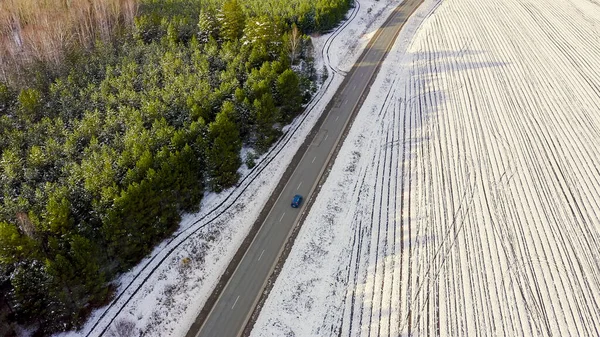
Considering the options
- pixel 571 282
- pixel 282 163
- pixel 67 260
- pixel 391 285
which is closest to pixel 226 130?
pixel 282 163

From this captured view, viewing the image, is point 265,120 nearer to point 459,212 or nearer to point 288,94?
point 288,94

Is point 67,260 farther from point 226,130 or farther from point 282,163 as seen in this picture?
point 282,163

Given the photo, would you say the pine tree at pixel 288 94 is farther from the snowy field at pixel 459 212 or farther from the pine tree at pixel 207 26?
the pine tree at pixel 207 26

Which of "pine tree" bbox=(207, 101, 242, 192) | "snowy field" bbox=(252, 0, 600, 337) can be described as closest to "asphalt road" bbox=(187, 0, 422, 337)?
"snowy field" bbox=(252, 0, 600, 337)

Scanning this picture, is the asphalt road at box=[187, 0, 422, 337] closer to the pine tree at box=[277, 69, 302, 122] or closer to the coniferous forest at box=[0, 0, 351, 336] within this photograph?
the pine tree at box=[277, 69, 302, 122]

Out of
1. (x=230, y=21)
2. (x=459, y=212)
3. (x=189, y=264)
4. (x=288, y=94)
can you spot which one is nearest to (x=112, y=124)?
(x=189, y=264)
